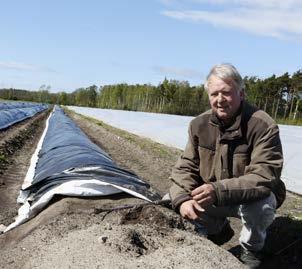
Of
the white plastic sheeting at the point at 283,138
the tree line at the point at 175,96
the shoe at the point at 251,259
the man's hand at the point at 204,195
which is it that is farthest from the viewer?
the tree line at the point at 175,96

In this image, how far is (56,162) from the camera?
6.71 meters

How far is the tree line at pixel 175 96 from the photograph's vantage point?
47344 mm

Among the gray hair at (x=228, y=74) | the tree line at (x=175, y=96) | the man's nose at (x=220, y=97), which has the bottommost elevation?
the tree line at (x=175, y=96)

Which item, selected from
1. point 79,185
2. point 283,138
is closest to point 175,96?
point 283,138

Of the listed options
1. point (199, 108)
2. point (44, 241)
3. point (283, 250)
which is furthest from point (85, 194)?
point (199, 108)

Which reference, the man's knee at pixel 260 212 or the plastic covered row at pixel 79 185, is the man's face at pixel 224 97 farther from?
the plastic covered row at pixel 79 185

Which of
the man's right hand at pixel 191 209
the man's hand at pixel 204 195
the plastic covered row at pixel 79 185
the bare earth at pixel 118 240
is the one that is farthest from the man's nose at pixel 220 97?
the plastic covered row at pixel 79 185

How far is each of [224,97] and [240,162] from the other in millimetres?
497

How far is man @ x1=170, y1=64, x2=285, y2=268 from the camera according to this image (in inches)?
137

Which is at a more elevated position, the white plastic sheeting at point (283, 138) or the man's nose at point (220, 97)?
the man's nose at point (220, 97)

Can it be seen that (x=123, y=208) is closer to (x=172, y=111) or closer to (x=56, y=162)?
(x=56, y=162)

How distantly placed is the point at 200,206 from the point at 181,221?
54 centimetres

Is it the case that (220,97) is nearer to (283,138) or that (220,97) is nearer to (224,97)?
(224,97)

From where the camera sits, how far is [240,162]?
365cm
